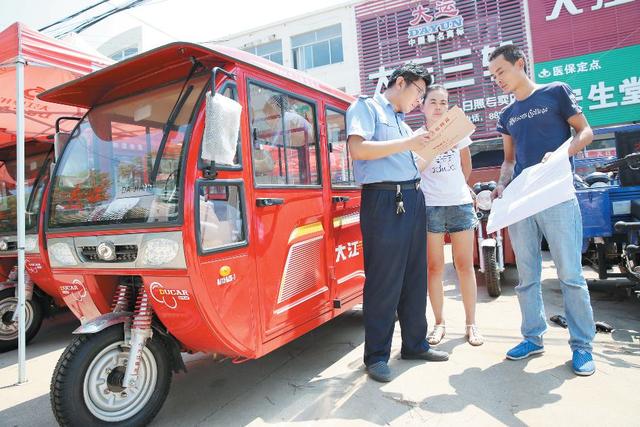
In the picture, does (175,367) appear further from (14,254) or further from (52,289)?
(14,254)

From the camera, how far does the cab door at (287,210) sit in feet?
7.98

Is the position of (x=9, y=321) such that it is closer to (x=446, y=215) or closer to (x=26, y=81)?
(x=26, y=81)

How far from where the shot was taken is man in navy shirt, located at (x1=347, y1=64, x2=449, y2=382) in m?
2.63

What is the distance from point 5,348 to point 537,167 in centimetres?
517

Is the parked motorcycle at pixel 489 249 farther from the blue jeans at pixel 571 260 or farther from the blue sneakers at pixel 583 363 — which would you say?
the blue sneakers at pixel 583 363

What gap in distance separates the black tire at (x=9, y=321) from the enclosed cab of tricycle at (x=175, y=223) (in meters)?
2.44

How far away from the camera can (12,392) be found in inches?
121

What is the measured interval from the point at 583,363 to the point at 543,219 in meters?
0.91

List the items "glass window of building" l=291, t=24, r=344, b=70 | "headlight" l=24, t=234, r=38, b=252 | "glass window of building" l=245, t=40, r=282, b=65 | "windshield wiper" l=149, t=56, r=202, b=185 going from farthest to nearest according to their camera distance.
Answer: "glass window of building" l=245, t=40, r=282, b=65 → "glass window of building" l=291, t=24, r=344, b=70 → "headlight" l=24, t=234, r=38, b=252 → "windshield wiper" l=149, t=56, r=202, b=185

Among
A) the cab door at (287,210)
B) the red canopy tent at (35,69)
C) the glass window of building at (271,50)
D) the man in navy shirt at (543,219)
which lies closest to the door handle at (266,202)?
the cab door at (287,210)

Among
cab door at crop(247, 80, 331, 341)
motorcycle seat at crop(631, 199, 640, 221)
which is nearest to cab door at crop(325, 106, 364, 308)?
cab door at crop(247, 80, 331, 341)

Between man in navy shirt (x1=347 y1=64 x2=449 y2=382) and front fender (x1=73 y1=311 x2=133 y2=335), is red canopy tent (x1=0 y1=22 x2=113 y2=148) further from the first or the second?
man in navy shirt (x1=347 y1=64 x2=449 y2=382)

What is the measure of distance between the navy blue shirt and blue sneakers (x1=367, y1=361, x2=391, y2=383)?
1.60m

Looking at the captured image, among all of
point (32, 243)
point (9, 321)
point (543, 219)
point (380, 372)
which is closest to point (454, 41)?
point (543, 219)
